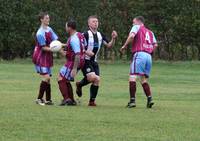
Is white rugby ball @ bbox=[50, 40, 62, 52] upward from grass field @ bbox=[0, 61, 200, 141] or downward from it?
upward

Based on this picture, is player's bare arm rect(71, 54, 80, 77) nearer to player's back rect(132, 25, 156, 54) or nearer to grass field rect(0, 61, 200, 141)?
grass field rect(0, 61, 200, 141)

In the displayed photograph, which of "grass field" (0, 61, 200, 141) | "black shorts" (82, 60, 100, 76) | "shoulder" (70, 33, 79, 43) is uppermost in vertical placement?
"shoulder" (70, 33, 79, 43)

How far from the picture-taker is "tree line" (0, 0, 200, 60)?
48281mm

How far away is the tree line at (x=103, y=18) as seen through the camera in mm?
48281

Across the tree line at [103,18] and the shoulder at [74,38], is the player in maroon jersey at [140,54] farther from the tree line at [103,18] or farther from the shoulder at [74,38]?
the tree line at [103,18]

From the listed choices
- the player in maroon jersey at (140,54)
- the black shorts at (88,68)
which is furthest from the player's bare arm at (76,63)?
the player in maroon jersey at (140,54)

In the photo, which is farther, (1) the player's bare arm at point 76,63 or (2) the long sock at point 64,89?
(2) the long sock at point 64,89

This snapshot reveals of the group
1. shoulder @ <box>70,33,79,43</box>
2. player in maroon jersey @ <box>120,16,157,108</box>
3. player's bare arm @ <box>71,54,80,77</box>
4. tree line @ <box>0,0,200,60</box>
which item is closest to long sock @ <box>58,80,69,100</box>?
player's bare arm @ <box>71,54,80,77</box>

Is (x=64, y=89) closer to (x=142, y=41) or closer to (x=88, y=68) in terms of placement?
(x=88, y=68)

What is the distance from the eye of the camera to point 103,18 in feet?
163

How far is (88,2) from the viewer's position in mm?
49969

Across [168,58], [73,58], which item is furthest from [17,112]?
[168,58]

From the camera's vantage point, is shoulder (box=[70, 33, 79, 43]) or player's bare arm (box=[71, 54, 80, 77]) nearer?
player's bare arm (box=[71, 54, 80, 77])

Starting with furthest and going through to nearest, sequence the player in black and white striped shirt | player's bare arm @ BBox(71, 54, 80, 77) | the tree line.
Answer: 1. the tree line
2. the player in black and white striped shirt
3. player's bare arm @ BBox(71, 54, 80, 77)
